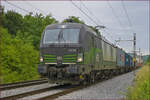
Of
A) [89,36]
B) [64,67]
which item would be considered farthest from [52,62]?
[89,36]

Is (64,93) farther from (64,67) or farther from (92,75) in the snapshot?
(92,75)

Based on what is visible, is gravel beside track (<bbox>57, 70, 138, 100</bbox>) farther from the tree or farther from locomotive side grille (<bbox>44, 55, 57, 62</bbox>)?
the tree

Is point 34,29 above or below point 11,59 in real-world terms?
above

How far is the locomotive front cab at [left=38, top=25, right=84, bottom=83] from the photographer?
10641 millimetres

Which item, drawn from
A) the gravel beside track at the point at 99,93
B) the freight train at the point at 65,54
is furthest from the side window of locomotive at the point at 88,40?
the gravel beside track at the point at 99,93

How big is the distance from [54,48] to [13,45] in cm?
670

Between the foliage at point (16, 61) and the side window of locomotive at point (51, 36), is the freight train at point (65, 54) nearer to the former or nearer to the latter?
the side window of locomotive at point (51, 36)

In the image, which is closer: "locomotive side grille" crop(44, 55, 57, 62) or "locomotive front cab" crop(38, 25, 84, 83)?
"locomotive front cab" crop(38, 25, 84, 83)

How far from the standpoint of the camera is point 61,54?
1079 cm

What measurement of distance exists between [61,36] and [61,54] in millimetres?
964

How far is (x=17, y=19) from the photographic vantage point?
3247 centimetres

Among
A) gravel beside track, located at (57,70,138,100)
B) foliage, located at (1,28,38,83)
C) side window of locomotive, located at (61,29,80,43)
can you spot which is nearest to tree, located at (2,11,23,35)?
foliage, located at (1,28,38,83)

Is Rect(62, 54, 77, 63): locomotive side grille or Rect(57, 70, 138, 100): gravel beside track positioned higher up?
Rect(62, 54, 77, 63): locomotive side grille

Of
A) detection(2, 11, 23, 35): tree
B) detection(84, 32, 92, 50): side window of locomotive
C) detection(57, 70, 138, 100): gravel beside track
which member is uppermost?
detection(2, 11, 23, 35): tree
